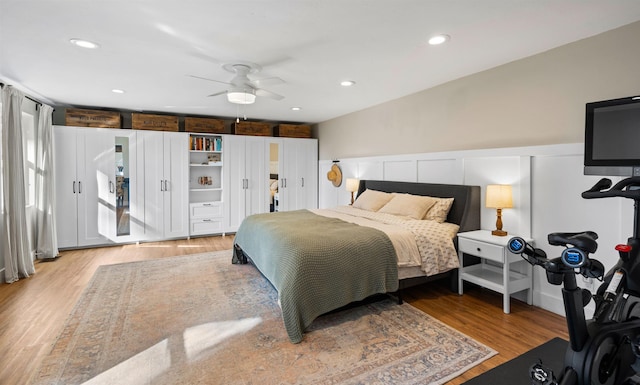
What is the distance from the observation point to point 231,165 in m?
6.12

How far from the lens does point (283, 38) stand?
2.56m

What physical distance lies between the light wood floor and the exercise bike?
0.84 m

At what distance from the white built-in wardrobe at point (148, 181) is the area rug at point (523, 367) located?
5.19 m

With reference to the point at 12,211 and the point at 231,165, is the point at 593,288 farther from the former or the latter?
the point at 12,211

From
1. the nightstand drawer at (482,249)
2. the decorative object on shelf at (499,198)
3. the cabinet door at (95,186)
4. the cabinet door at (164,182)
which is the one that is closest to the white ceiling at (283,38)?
the cabinet door at (95,186)

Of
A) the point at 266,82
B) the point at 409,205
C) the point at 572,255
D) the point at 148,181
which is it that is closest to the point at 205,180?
the point at 148,181

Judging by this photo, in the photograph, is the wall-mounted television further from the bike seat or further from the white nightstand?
the bike seat

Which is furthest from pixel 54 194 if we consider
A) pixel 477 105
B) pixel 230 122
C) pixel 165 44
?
pixel 477 105

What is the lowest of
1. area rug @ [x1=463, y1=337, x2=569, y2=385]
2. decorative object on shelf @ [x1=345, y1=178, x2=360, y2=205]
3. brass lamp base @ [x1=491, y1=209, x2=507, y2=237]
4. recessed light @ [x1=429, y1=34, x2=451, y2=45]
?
area rug @ [x1=463, y1=337, x2=569, y2=385]

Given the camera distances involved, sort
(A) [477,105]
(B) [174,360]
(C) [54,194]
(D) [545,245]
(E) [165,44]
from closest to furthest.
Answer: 1. (B) [174,360]
2. (E) [165,44]
3. (D) [545,245]
4. (A) [477,105]
5. (C) [54,194]

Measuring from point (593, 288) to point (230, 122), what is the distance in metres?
6.09

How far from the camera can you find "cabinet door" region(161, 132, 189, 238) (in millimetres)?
5640

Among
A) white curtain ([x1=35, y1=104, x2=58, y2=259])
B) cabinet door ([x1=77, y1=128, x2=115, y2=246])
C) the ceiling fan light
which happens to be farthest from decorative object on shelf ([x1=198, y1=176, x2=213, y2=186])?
the ceiling fan light

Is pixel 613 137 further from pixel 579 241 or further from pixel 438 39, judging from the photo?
pixel 579 241
